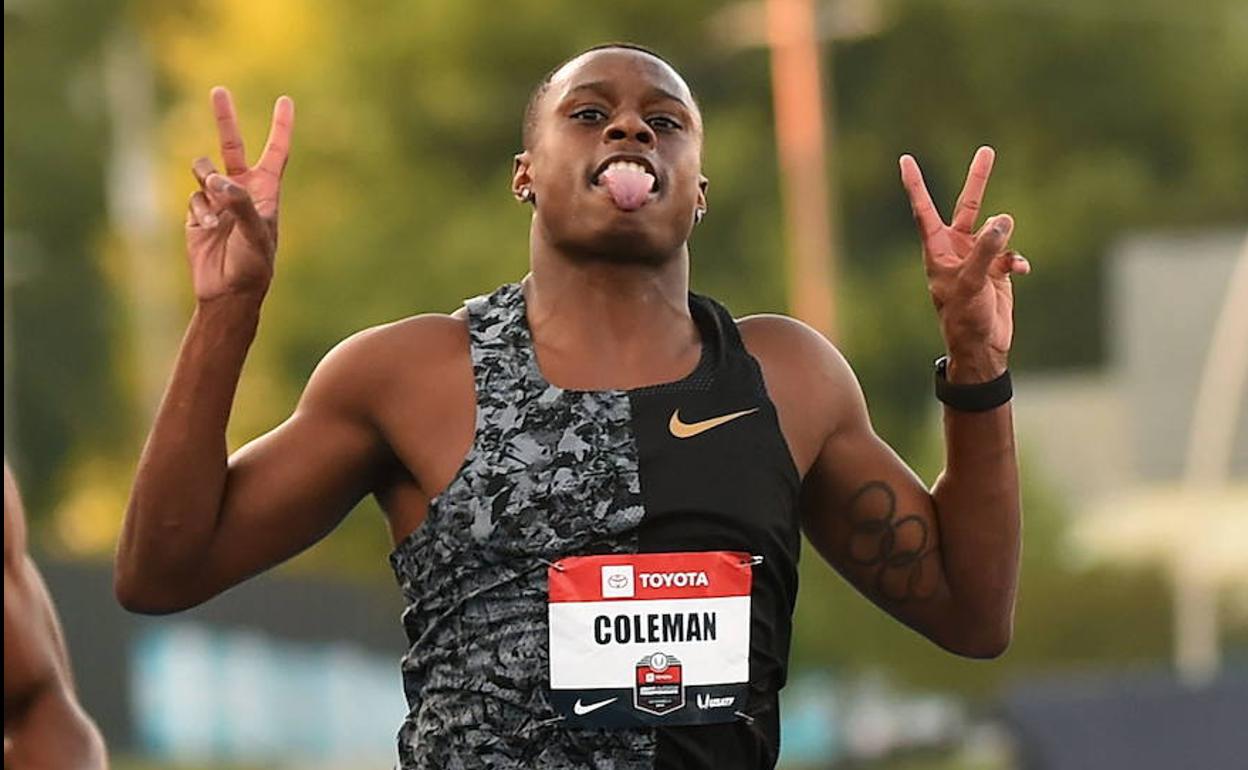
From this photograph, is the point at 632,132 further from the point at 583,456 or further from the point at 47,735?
the point at 47,735

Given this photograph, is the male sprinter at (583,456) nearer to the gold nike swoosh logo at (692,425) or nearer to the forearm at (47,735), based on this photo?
the gold nike swoosh logo at (692,425)

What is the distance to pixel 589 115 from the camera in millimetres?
4836

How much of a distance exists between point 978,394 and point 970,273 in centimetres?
23

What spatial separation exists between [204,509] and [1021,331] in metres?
43.3

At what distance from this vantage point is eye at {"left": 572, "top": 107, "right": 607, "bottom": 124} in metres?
4.83

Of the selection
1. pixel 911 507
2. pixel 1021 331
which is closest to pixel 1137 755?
pixel 911 507

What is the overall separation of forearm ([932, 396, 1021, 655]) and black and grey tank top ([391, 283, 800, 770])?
1.12ft

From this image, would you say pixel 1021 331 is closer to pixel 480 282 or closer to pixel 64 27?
pixel 480 282

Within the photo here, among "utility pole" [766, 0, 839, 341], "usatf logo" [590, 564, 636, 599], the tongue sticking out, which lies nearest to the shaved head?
the tongue sticking out

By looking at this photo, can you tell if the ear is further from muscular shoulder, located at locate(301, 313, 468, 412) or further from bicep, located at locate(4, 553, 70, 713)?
bicep, located at locate(4, 553, 70, 713)

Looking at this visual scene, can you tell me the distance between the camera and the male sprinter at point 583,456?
15.2 ft

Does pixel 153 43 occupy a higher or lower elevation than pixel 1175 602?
higher

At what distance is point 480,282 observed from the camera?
38969 mm

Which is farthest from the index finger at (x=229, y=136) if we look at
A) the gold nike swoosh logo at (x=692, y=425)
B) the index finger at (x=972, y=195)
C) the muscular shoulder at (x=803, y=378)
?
the index finger at (x=972, y=195)
